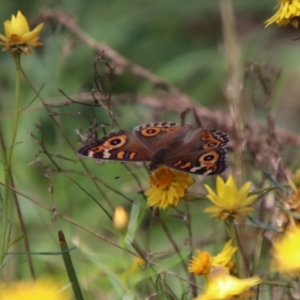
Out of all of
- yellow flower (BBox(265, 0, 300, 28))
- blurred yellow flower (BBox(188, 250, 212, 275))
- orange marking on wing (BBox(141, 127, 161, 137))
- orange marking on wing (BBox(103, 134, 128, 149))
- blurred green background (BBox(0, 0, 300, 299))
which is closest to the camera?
blurred yellow flower (BBox(188, 250, 212, 275))

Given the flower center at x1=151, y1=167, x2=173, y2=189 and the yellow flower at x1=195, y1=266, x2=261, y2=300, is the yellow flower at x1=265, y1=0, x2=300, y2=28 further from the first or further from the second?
the yellow flower at x1=195, y1=266, x2=261, y2=300

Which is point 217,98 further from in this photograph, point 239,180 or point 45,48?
point 239,180

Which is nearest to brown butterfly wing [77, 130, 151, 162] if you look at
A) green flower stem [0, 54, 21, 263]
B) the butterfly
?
the butterfly

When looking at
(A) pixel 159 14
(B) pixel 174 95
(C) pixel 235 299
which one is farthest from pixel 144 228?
(C) pixel 235 299

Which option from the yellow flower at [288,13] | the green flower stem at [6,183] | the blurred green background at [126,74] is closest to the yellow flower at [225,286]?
the green flower stem at [6,183]

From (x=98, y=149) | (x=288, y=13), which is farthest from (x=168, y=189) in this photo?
(x=288, y=13)
